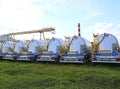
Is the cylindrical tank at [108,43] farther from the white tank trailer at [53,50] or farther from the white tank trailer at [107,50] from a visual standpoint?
the white tank trailer at [53,50]

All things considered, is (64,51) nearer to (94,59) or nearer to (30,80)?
(94,59)

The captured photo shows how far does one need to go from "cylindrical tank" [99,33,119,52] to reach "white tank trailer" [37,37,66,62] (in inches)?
162

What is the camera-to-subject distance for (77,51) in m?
21.1

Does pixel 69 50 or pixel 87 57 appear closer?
pixel 87 57

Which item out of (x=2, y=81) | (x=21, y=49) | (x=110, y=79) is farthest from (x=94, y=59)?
(x=21, y=49)

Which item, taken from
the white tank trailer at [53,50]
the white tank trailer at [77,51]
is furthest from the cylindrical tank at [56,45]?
the white tank trailer at [77,51]

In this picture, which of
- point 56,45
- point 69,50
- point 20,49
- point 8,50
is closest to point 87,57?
point 69,50

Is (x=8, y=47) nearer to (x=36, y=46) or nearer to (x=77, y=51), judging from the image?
(x=36, y=46)

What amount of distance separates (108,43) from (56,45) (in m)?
5.45

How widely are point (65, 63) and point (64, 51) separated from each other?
1563 millimetres

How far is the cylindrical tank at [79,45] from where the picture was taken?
2119cm

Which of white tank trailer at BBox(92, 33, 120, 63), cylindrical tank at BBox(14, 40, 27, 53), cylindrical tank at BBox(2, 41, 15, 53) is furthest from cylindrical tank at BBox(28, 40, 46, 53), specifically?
white tank trailer at BBox(92, 33, 120, 63)

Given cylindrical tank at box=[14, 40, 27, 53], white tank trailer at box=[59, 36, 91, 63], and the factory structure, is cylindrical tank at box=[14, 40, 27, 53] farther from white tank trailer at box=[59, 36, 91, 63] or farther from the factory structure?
white tank trailer at box=[59, 36, 91, 63]

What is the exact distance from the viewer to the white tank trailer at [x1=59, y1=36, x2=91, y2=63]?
20.0m
